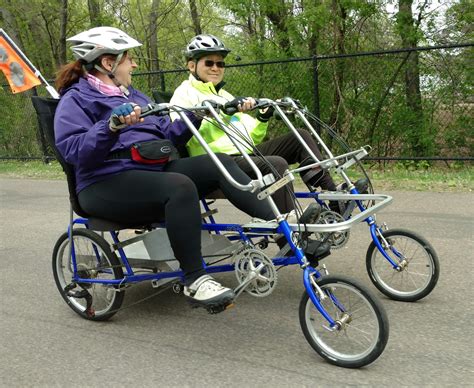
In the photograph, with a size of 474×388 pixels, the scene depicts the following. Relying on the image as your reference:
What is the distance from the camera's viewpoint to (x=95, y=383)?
117 inches

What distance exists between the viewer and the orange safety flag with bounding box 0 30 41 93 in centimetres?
499

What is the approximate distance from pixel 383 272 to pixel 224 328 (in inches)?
46.2

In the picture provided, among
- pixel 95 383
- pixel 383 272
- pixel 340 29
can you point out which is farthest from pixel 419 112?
pixel 95 383

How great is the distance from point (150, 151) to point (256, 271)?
102cm

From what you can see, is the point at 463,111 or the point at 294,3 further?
the point at 294,3

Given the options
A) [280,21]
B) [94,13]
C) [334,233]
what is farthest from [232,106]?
[94,13]

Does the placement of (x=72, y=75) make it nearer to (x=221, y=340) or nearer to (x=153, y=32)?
(x=221, y=340)

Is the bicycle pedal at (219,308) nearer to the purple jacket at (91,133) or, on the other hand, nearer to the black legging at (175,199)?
the black legging at (175,199)

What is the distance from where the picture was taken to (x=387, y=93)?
31.5 ft

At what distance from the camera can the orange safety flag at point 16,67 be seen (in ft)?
16.4

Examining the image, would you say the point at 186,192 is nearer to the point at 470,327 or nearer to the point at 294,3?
the point at 470,327

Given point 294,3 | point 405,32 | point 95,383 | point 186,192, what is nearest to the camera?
point 95,383

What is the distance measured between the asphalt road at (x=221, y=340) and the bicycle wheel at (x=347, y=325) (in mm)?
84

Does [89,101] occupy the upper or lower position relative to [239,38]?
lower
